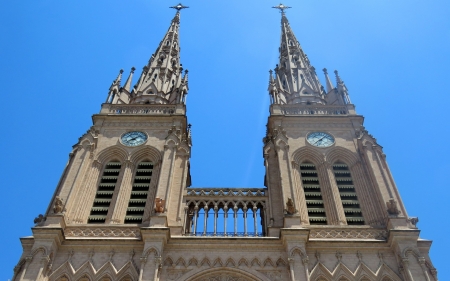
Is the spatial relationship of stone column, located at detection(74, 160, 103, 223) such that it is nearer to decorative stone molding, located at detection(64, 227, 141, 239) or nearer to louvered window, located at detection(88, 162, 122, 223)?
louvered window, located at detection(88, 162, 122, 223)

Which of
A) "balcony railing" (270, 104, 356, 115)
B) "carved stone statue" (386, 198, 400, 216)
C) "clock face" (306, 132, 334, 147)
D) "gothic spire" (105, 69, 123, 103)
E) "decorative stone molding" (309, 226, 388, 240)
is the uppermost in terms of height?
"gothic spire" (105, 69, 123, 103)

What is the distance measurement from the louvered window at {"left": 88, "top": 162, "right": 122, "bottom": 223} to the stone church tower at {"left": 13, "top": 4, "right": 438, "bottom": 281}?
5 cm

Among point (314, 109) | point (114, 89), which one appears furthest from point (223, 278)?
point (114, 89)

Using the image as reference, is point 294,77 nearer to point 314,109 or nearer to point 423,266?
point 314,109

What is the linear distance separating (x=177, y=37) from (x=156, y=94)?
1229cm

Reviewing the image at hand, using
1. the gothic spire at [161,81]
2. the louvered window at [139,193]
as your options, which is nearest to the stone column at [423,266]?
the louvered window at [139,193]

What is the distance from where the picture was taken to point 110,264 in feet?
71.5

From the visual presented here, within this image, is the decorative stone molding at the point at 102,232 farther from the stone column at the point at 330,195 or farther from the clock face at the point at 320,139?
the clock face at the point at 320,139

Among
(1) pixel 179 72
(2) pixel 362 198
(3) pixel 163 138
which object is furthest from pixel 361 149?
(1) pixel 179 72

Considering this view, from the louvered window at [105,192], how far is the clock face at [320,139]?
11020 millimetres

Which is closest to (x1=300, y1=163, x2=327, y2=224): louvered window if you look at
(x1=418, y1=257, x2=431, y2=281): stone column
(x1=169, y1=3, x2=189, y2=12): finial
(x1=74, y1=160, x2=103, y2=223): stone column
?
(x1=418, y1=257, x2=431, y2=281): stone column

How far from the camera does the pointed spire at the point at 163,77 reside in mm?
35438

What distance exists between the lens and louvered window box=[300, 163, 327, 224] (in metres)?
25.1

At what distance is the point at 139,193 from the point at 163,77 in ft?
45.8
